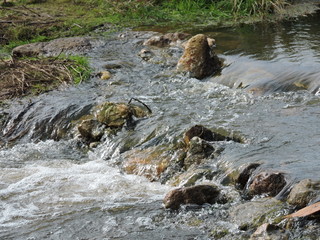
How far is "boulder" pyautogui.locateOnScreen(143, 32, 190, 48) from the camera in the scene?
34.4ft

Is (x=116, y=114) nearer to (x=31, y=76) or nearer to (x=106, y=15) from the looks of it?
(x=31, y=76)

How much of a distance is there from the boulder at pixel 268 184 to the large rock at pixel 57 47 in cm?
630

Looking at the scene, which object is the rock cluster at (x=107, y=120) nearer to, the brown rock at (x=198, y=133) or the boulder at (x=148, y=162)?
the boulder at (x=148, y=162)

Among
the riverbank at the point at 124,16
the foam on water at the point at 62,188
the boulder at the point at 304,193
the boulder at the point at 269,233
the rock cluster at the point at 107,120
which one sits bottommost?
the foam on water at the point at 62,188

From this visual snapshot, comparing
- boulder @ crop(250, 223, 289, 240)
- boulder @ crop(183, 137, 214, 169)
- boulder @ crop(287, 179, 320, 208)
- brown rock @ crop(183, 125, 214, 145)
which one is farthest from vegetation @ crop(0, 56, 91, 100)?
boulder @ crop(250, 223, 289, 240)

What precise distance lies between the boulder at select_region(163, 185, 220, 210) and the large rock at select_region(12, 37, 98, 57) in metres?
6.10

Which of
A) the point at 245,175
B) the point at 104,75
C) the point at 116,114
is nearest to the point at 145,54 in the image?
the point at 104,75

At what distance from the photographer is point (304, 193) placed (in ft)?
13.9

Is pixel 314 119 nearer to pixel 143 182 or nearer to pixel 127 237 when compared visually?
pixel 143 182

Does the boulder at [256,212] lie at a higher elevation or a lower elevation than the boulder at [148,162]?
higher

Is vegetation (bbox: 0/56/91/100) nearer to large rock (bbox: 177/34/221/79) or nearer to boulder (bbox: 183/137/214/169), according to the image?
large rock (bbox: 177/34/221/79)

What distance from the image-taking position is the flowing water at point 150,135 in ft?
15.1

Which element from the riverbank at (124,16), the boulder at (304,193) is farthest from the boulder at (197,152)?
the riverbank at (124,16)

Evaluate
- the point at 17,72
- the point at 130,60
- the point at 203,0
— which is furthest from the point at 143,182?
the point at 203,0
